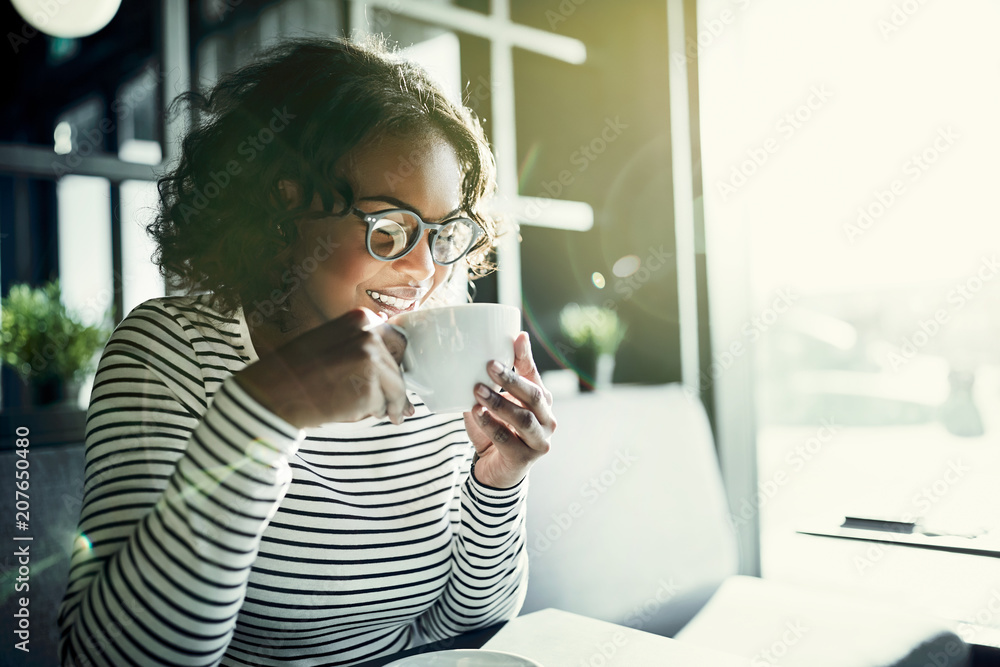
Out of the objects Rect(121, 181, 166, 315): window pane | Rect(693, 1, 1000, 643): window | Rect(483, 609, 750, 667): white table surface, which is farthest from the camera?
Rect(693, 1, 1000, 643): window

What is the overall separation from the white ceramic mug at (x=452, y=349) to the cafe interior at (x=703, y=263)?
2.69 feet

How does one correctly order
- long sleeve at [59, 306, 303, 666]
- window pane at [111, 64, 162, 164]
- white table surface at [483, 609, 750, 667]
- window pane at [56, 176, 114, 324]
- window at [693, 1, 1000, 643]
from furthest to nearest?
window pane at [111, 64, 162, 164] → window pane at [56, 176, 114, 324] → window at [693, 1, 1000, 643] → white table surface at [483, 609, 750, 667] → long sleeve at [59, 306, 303, 666]

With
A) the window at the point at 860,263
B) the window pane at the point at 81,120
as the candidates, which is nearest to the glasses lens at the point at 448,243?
the window at the point at 860,263

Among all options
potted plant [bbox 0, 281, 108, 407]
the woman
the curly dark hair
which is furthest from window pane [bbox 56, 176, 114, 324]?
the woman

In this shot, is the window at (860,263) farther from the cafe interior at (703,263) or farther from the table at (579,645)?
the table at (579,645)

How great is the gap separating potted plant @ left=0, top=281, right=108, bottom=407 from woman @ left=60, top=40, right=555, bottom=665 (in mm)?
568

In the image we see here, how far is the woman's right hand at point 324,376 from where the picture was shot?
59 centimetres

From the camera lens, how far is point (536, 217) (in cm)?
264

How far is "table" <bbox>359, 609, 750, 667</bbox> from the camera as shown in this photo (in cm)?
70

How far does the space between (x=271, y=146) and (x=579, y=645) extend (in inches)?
32.2

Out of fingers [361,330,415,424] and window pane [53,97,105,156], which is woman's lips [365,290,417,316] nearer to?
fingers [361,330,415,424]

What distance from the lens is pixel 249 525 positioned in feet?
1.94

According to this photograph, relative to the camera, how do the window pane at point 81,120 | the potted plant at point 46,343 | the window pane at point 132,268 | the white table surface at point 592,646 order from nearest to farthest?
the white table surface at point 592,646
the potted plant at point 46,343
the window pane at point 132,268
the window pane at point 81,120

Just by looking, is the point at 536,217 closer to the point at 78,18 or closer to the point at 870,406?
the point at 870,406
